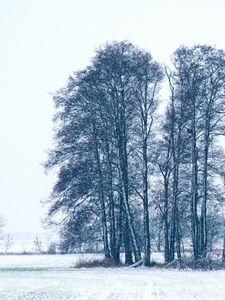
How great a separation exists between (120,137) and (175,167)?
3492 mm

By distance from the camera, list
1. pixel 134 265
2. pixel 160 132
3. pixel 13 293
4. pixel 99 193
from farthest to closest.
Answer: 1. pixel 160 132
2. pixel 99 193
3. pixel 134 265
4. pixel 13 293

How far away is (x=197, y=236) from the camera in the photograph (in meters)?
29.3

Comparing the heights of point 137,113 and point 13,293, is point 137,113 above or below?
above

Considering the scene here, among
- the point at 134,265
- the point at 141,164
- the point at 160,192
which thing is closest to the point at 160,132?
the point at 141,164

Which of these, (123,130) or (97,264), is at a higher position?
(123,130)

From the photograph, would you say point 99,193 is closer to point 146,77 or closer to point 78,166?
point 78,166

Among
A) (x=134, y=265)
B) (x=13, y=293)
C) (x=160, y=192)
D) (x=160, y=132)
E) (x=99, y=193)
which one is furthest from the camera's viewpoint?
(x=160, y=192)

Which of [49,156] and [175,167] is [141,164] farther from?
[49,156]

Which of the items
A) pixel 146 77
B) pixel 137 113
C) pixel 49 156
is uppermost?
pixel 146 77

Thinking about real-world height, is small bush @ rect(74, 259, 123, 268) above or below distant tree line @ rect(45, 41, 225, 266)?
below

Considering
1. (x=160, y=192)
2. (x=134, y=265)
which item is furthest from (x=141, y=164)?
(x=134, y=265)

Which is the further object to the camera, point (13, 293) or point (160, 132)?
point (160, 132)

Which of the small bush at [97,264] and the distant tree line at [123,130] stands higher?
the distant tree line at [123,130]

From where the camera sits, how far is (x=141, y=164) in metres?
33.1
